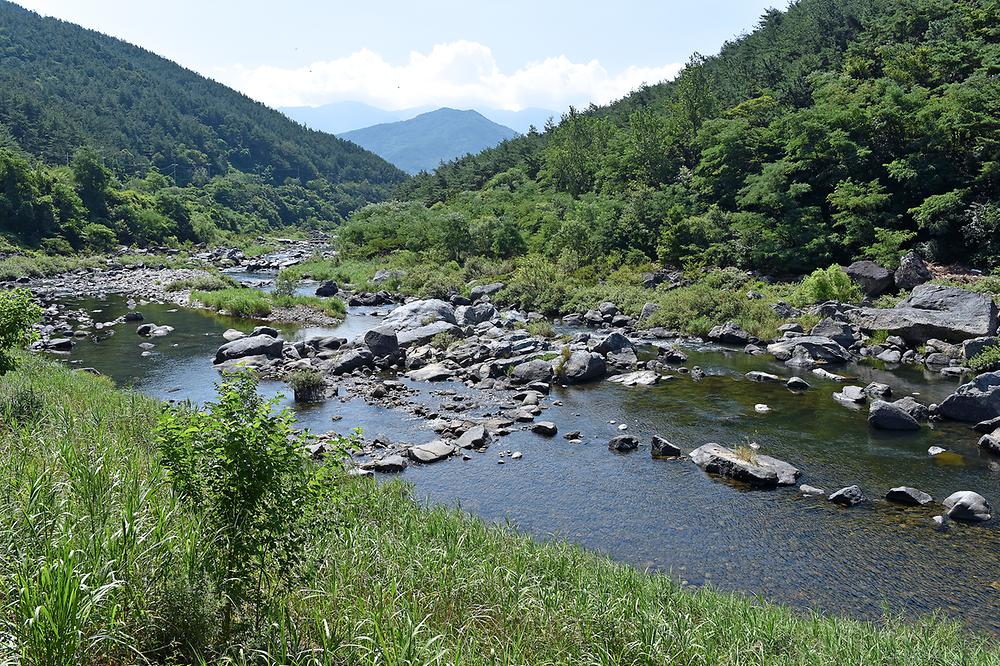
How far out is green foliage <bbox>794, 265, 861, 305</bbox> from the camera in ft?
114

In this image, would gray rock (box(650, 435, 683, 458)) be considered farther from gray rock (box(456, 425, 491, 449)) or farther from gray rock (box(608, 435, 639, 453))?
gray rock (box(456, 425, 491, 449))

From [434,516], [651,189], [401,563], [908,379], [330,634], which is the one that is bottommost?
[908,379]

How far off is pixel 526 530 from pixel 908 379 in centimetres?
1870

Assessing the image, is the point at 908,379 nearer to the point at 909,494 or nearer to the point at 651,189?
the point at 909,494

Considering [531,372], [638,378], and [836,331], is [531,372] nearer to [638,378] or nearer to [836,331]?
[638,378]

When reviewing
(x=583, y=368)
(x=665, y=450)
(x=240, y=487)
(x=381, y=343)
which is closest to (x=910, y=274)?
(x=583, y=368)

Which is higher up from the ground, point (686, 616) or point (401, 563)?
point (401, 563)

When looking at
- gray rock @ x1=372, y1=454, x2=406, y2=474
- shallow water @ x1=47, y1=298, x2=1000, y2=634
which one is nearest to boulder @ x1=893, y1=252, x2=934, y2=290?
shallow water @ x1=47, y1=298, x2=1000, y2=634

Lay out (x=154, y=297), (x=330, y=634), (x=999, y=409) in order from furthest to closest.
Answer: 1. (x=154, y=297)
2. (x=999, y=409)
3. (x=330, y=634)

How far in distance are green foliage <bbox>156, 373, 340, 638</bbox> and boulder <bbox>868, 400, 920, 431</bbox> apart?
61.0 feet

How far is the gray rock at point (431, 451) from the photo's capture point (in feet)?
55.7

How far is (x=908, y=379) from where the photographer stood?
2450 centimetres

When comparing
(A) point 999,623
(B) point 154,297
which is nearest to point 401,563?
(A) point 999,623

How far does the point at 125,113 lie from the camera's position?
14588 centimetres
